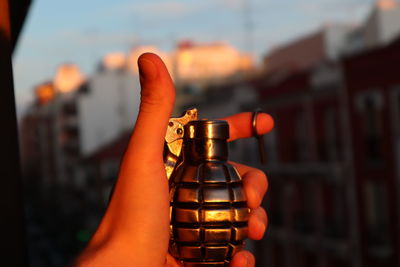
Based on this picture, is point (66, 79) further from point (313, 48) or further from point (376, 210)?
point (376, 210)

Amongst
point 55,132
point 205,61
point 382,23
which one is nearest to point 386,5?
point 382,23

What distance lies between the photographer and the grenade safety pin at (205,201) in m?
2.11

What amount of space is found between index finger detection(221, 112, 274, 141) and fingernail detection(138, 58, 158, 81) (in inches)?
26.3

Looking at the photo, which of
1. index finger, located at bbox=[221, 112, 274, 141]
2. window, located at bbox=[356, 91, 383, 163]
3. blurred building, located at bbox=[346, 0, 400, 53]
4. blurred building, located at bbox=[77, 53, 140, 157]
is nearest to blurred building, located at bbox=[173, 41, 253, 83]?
A: blurred building, located at bbox=[77, 53, 140, 157]

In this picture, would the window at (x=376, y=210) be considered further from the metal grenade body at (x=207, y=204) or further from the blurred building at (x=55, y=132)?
the blurred building at (x=55, y=132)

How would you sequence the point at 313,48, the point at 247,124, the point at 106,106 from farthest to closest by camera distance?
1. the point at 106,106
2. the point at 313,48
3. the point at 247,124

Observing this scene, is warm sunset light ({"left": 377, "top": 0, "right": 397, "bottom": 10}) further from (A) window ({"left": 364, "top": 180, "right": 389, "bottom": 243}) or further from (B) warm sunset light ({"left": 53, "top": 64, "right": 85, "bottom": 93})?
(B) warm sunset light ({"left": 53, "top": 64, "right": 85, "bottom": 93})

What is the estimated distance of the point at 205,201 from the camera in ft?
6.93

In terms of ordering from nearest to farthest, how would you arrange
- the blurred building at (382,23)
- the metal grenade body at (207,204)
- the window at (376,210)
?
the metal grenade body at (207,204), the window at (376,210), the blurred building at (382,23)

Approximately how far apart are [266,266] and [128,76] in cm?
2962

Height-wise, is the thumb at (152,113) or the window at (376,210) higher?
the thumb at (152,113)

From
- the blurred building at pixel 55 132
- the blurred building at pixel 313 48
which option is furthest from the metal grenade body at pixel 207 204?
the blurred building at pixel 55 132

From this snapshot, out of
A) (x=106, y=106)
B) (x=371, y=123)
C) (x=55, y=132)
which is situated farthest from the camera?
(x=55, y=132)

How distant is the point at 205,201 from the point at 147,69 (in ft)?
1.56
